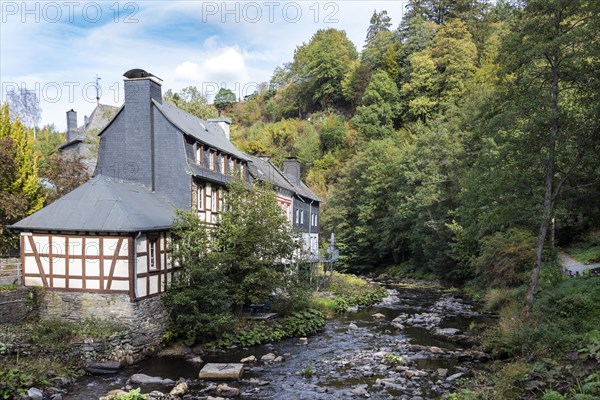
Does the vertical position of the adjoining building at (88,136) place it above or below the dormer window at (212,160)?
above

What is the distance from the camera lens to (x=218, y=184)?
25281 millimetres

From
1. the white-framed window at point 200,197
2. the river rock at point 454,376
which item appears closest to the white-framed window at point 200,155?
the white-framed window at point 200,197

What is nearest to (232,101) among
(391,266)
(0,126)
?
(391,266)

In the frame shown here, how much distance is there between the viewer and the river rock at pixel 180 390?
1410 cm

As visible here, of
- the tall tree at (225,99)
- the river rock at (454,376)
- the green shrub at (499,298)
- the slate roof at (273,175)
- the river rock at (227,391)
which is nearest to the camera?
the river rock at (227,391)

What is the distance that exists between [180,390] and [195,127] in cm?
1567

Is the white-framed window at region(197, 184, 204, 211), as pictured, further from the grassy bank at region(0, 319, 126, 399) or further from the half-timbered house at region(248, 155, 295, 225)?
the half-timbered house at region(248, 155, 295, 225)

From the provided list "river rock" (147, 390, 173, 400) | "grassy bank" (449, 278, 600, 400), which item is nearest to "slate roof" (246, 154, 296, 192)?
"grassy bank" (449, 278, 600, 400)

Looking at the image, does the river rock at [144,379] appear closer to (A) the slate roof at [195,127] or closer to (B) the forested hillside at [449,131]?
(A) the slate roof at [195,127]

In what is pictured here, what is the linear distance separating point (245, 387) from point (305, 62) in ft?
268

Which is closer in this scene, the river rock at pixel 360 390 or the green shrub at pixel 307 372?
the river rock at pixel 360 390

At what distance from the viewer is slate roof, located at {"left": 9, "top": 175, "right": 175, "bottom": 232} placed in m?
17.6

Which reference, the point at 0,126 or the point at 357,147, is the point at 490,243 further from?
the point at 357,147

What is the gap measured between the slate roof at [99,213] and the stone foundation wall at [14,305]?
7.83 ft
